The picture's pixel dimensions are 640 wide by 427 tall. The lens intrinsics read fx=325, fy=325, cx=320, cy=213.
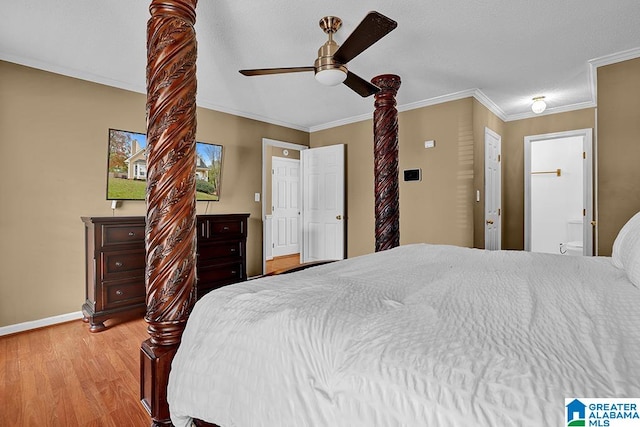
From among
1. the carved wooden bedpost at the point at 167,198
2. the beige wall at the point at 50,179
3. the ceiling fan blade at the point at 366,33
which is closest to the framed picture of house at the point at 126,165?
the beige wall at the point at 50,179

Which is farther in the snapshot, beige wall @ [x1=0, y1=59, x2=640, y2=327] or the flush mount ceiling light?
the flush mount ceiling light

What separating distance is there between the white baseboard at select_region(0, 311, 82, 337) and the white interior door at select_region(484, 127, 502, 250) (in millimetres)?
4863

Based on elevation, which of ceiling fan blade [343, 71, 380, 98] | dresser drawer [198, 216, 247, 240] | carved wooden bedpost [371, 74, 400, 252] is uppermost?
ceiling fan blade [343, 71, 380, 98]

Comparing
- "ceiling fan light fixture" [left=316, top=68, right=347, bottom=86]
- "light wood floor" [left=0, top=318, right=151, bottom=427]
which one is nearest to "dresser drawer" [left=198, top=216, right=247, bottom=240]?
"light wood floor" [left=0, top=318, right=151, bottom=427]

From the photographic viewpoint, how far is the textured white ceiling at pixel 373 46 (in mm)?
2342

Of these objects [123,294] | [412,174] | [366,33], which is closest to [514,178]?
[412,174]

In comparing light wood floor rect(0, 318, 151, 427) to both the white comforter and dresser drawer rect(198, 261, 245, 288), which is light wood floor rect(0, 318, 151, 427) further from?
the white comforter

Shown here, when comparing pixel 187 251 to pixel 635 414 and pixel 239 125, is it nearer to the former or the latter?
pixel 635 414

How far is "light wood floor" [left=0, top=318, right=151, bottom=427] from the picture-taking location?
5.93 feet

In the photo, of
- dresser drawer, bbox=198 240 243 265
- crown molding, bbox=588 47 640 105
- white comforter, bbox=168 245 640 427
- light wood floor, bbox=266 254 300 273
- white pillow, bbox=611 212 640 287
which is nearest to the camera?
white comforter, bbox=168 245 640 427

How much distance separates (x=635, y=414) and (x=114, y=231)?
362cm

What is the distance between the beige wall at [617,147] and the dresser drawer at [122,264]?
4.59m

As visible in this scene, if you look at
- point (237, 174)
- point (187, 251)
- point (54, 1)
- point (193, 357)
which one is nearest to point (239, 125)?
point (237, 174)

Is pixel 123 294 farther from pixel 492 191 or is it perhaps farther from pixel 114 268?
pixel 492 191
